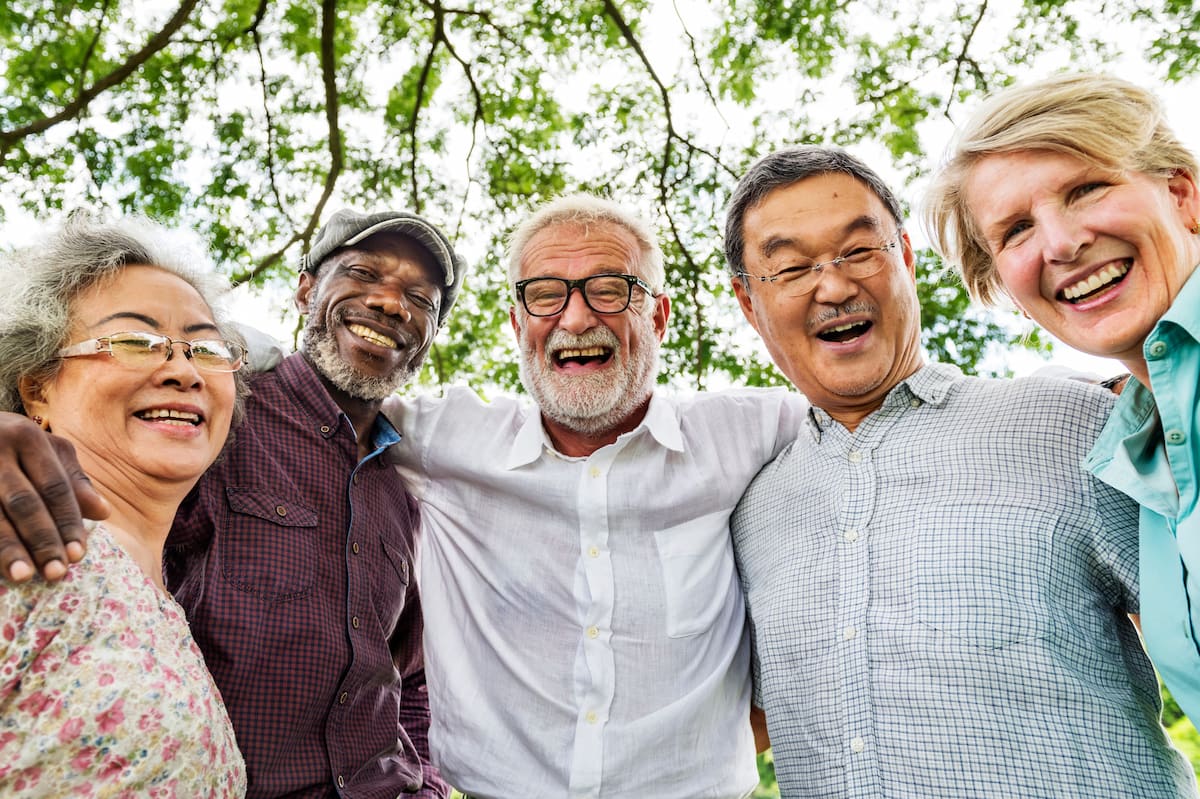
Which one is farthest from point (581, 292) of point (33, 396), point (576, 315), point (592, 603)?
point (33, 396)

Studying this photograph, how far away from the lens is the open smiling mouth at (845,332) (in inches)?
90.4

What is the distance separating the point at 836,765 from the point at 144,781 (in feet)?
5.03

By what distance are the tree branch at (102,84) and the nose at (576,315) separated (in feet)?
11.3

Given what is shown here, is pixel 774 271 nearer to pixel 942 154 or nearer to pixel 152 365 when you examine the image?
pixel 942 154

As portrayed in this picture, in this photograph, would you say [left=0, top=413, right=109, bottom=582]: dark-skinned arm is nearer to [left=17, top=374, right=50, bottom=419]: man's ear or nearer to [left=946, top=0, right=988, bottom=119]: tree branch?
[left=17, top=374, right=50, bottom=419]: man's ear

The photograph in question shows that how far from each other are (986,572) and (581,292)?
157 centimetres

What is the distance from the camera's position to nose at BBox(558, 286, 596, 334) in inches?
109

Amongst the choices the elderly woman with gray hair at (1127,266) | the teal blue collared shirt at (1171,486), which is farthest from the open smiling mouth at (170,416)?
the teal blue collared shirt at (1171,486)

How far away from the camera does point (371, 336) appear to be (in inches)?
108

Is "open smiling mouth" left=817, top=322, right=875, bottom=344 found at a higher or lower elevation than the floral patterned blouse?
higher

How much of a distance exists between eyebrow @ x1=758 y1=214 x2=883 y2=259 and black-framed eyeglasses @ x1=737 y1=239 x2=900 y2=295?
53 mm

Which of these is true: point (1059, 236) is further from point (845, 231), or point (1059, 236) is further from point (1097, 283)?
point (845, 231)

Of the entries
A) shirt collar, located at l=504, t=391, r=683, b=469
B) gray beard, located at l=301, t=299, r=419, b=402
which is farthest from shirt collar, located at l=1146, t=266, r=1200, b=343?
gray beard, located at l=301, t=299, r=419, b=402

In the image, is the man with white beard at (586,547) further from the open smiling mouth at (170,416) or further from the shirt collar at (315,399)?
the open smiling mouth at (170,416)
